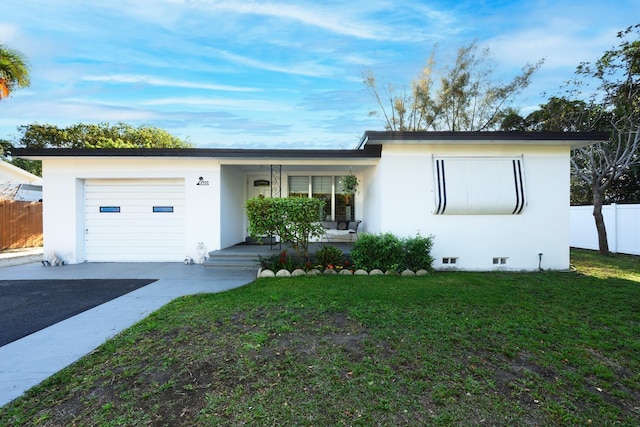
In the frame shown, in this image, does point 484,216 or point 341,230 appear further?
point 341,230

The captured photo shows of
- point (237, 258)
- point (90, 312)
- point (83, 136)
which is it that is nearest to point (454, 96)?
point (237, 258)

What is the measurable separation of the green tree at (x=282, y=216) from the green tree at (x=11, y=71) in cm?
1036

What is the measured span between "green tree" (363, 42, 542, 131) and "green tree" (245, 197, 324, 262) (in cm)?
1417

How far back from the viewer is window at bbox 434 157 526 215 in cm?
782

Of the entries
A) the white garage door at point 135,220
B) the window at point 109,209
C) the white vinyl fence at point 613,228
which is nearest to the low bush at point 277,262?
the white garage door at point 135,220

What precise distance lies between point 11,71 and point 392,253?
1394 cm

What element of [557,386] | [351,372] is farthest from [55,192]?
[557,386]

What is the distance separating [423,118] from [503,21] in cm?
1002

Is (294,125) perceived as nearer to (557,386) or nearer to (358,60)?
(358,60)

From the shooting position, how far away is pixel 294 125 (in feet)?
54.1

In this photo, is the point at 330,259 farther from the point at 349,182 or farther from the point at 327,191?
the point at 327,191

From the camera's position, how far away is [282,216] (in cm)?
732

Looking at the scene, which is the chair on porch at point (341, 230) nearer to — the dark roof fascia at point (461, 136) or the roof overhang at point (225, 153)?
the roof overhang at point (225, 153)

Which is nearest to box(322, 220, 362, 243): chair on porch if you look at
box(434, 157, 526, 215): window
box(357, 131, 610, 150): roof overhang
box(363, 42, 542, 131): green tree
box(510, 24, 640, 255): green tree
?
box(434, 157, 526, 215): window
